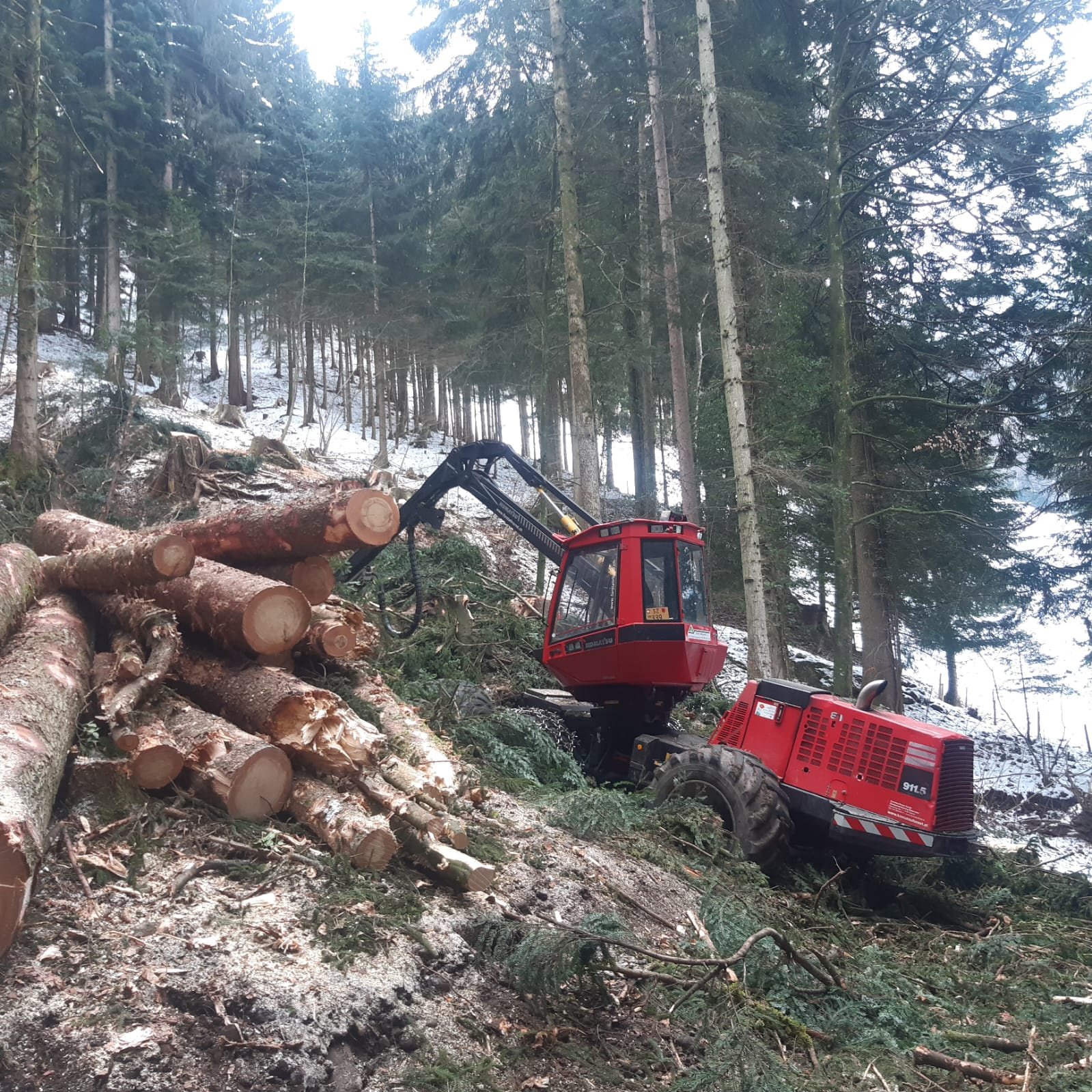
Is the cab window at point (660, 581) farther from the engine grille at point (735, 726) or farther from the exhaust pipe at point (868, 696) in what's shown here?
the exhaust pipe at point (868, 696)

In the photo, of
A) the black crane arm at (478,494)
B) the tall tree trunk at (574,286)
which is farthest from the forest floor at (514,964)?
the tall tree trunk at (574,286)

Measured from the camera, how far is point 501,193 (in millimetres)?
18469

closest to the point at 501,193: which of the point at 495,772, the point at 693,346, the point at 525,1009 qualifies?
the point at 693,346

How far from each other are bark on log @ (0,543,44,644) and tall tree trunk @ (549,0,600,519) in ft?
28.3

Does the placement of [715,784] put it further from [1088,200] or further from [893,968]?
[1088,200]

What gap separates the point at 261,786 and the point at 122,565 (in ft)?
7.72

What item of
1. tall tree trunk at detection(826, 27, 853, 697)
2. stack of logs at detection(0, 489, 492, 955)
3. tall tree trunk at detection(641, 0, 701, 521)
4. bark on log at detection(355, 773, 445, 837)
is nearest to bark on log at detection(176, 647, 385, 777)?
stack of logs at detection(0, 489, 492, 955)

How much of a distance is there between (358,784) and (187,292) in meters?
24.1

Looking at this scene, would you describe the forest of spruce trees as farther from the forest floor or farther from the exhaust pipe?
the forest floor

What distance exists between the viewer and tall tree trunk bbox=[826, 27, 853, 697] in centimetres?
1303

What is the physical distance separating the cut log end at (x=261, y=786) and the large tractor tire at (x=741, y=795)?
3.84m

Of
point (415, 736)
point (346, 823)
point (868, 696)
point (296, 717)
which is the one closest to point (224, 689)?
point (296, 717)

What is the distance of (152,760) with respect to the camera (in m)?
4.41

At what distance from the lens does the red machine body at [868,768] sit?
20.7ft
